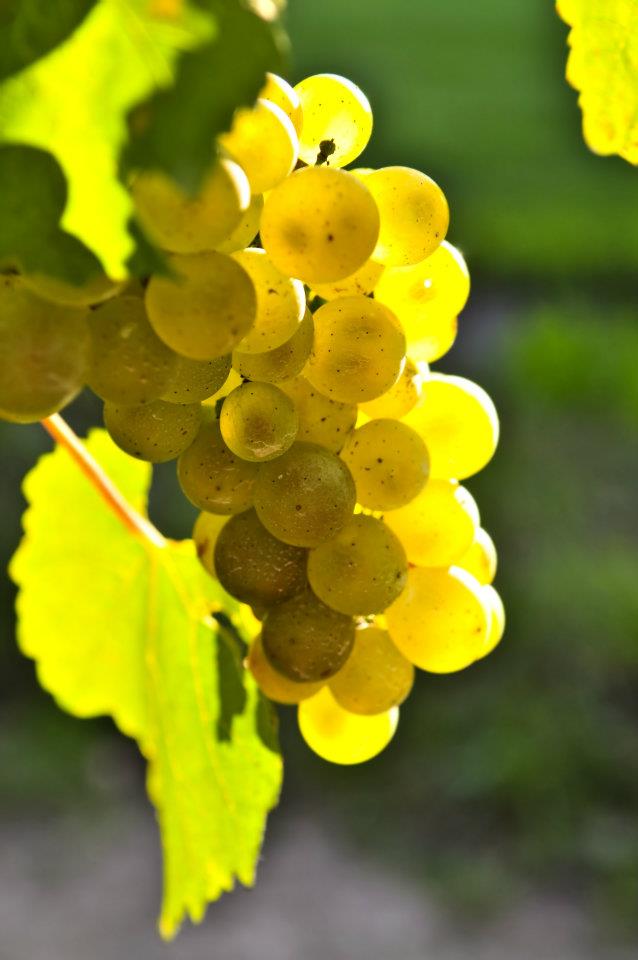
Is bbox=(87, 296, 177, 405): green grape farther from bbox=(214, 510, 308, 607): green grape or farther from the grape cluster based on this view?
bbox=(214, 510, 308, 607): green grape

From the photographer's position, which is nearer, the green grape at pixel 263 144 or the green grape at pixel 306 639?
the green grape at pixel 263 144

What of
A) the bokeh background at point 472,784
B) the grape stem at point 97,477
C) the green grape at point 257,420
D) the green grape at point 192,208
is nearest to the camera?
the green grape at point 192,208

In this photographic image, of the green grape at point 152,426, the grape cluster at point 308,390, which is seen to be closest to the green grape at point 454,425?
the grape cluster at point 308,390

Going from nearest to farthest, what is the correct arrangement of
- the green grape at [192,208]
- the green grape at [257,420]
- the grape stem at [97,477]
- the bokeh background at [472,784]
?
1. the green grape at [192,208]
2. the green grape at [257,420]
3. the grape stem at [97,477]
4. the bokeh background at [472,784]

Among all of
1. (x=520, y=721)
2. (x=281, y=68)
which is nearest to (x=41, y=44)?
(x=281, y=68)

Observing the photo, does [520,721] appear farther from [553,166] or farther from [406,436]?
[553,166]

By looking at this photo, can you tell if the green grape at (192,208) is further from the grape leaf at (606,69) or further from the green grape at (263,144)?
the grape leaf at (606,69)
